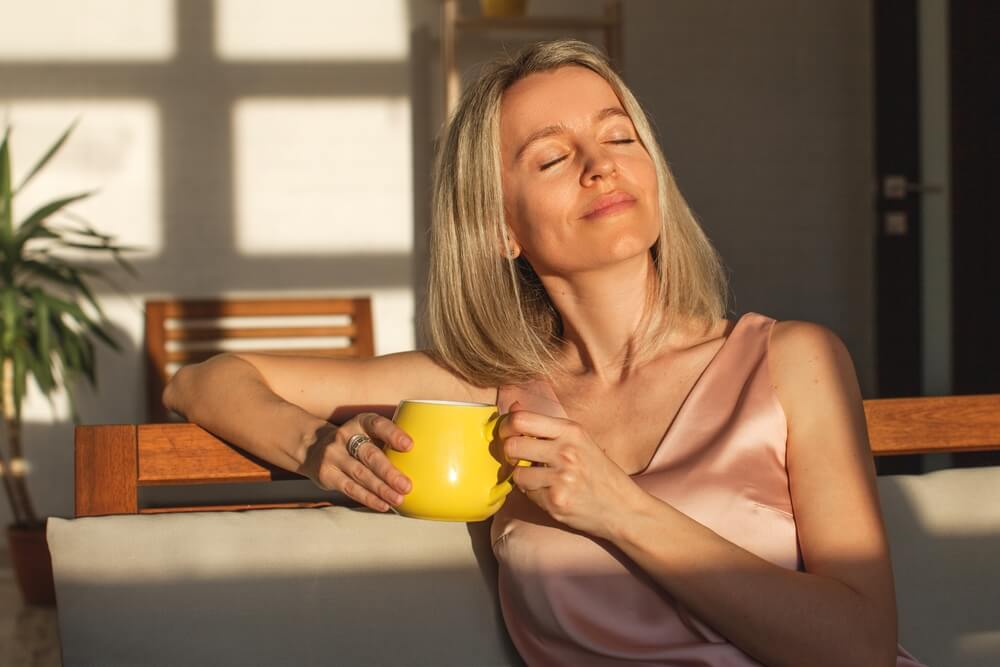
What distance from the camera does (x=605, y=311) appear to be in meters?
1.33

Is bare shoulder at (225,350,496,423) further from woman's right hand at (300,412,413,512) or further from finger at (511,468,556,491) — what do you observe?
finger at (511,468,556,491)

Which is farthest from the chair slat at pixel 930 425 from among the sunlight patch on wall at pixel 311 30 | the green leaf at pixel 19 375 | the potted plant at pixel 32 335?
the sunlight patch on wall at pixel 311 30

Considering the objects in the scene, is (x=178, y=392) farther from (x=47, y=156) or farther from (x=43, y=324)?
(x=47, y=156)

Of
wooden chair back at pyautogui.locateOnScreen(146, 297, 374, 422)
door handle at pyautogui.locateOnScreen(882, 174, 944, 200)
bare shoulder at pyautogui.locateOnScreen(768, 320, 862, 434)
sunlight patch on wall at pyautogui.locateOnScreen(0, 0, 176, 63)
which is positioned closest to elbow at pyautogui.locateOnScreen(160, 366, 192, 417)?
bare shoulder at pyautogui.locateOnScreen(768, 320, 862, 434)

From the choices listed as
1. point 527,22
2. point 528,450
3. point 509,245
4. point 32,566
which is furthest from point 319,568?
point 527,22

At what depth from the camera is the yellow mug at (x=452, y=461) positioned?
3.11 ft

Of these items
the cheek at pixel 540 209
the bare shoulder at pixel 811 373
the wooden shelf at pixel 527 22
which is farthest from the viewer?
the wooden shelf at pixel 527 22

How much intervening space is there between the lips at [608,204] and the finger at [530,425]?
35 centimetres

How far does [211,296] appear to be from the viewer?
12.7ft

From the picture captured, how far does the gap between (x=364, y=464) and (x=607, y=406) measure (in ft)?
1.15

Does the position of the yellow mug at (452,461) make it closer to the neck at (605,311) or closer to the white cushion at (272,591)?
the white cushion at (272,591)

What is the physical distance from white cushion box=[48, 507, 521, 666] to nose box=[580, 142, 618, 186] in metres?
0.41

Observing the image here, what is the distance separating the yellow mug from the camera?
95 centimetres

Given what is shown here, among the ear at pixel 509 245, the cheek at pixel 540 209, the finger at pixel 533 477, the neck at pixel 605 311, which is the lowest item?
the finger at pixel 533 477
